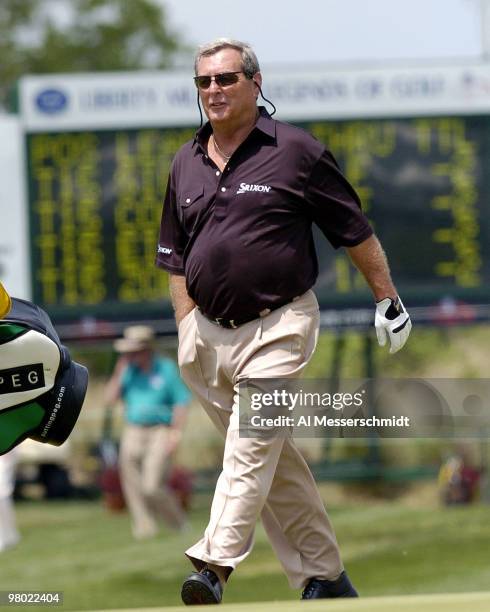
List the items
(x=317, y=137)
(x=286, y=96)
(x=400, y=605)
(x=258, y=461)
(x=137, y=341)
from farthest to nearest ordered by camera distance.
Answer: (x=286, y=96)
(x=317, y=137)
(x=137, y=341)
(x=258, y=461)
(x=400, y=605)

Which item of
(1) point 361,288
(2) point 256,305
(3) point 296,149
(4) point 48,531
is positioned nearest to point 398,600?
(2) point 256,305

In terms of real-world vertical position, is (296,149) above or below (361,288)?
above

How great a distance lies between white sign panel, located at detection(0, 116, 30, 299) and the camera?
45.0 feet

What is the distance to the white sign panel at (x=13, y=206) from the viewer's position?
13.7m

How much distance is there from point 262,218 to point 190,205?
12.1 inches

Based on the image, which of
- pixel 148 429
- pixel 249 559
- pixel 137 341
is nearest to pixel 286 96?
pixel 137 341

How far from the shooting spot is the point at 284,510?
18.6 feet

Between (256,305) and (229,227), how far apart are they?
30cm

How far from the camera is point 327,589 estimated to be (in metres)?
5.70

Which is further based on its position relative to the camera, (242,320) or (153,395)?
(153,395)

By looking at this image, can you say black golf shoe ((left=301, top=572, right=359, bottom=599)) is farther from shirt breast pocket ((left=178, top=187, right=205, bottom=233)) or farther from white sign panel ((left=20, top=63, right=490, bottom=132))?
white sign panel ((left=20, top=63, right=490, bottom=132))

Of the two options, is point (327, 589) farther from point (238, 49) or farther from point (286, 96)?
point (286, 96)

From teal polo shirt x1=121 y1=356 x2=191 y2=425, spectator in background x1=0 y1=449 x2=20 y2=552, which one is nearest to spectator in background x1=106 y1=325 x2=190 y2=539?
teal polo shirt x1=121 y1=356 x2=191 y2=425

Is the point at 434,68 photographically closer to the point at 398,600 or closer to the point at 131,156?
the point at 131,156
